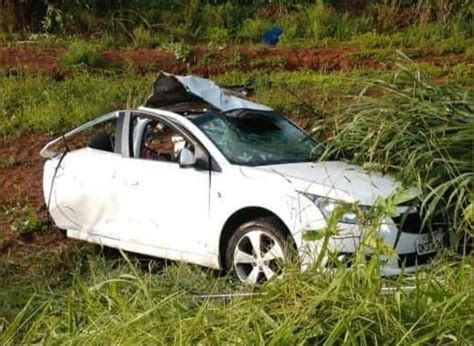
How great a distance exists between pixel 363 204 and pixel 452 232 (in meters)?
0.66

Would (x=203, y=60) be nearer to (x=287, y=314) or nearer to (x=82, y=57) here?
(x=82, y=57)

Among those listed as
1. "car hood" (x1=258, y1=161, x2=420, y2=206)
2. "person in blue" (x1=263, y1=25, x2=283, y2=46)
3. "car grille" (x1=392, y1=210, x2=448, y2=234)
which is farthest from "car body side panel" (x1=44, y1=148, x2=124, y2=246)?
"person in blue" (x1=263, y1=25, x2=283, y2=46)

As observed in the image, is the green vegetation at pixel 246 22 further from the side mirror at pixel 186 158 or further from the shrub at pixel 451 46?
the side mirror at pixel 186 158

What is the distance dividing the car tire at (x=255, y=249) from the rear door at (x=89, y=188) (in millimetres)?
1331

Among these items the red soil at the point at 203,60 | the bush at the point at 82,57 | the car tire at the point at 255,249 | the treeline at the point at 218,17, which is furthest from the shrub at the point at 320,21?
the car tire at the point at 255,249

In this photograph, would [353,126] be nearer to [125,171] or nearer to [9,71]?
[125,171]

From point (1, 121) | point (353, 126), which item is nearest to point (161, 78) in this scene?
point (353, 126)

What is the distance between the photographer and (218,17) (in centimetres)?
1788

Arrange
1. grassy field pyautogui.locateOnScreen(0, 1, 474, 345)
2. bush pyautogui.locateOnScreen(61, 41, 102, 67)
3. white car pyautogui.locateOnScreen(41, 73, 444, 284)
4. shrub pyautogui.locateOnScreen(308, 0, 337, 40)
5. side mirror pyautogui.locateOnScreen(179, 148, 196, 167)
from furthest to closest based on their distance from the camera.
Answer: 1. shrub pyautogui.locateOnScreen(308, 0, 337, 40)
2. bush pyautogui.locateOnScreen(61, 41, 102, 67)
3. side mirror pyautogui.locateOnScreen(179, 148, 196, 167)
4. white car pyautogui.locateOnScreen(41, 73, 444, 284)
5. grassy field pyautogui.locateOnScreen(0, 1, 474, 345)

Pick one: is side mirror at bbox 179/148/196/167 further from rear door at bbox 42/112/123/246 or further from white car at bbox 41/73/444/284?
rear door at bbox 42/112/123/246

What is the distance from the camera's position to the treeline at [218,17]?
1730 cm

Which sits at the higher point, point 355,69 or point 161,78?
point 161,78

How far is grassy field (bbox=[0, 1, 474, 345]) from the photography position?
464cm

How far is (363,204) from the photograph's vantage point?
679cm
